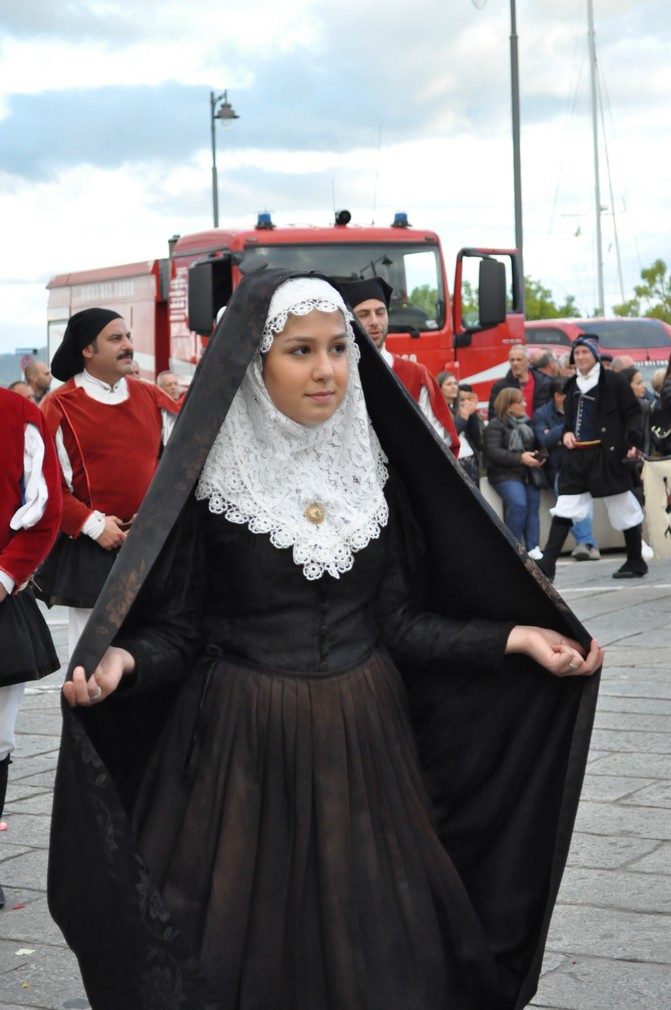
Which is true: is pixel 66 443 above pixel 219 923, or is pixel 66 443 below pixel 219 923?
above

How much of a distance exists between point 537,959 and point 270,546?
1.04 metres

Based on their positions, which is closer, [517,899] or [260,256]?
[517,899]

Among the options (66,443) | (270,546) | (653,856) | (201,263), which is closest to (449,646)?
(270,546)

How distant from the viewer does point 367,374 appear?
126 inches

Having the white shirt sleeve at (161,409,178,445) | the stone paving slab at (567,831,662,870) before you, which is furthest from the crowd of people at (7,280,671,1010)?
the white shirt sleeve at (161,409,178,445)

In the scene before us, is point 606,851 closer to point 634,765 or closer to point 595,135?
point 634,765

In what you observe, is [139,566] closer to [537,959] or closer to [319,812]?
[319,812]

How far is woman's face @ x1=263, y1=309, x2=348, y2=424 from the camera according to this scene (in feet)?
9.95

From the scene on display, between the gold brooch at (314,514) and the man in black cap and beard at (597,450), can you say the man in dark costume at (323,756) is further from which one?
the man in black cap and beard at (597,450)

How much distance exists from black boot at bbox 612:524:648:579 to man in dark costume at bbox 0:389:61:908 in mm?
8166

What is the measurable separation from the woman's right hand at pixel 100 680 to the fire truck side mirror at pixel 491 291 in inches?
505

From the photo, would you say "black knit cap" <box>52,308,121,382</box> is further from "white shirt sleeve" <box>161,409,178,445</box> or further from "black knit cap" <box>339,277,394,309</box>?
"black knit cap" <box>339,277,394,309</box>

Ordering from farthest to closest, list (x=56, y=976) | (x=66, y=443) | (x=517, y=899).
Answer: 1. (x=66, y=443)
2. (x=56, y=976)
3. (x=517, y=899)

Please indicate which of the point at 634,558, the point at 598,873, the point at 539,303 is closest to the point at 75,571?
the point at 598,873
